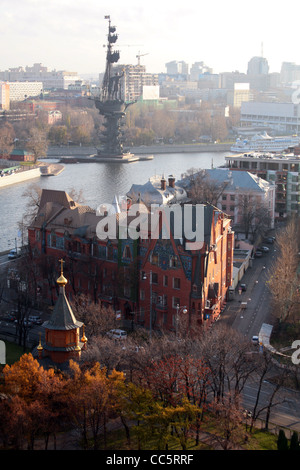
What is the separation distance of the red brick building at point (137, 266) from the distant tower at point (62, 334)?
18.6 feet

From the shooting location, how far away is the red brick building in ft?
63.6

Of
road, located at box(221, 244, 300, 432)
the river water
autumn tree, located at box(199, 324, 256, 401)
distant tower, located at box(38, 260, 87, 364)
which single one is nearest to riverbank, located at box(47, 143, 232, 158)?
the river water

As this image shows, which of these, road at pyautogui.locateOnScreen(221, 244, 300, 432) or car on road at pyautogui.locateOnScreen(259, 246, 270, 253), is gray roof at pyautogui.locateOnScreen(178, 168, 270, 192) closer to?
road at pyautogui.locateOnScreen(221, 244, 300, 432)

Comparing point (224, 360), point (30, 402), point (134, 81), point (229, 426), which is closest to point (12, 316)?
point (224, 360)

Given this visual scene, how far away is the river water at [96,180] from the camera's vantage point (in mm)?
38013

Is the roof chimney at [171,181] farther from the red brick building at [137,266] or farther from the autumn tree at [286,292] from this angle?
the autumn tree at [286,292]

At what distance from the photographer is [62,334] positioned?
43.7 ft

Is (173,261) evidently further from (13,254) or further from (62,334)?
(13,254)

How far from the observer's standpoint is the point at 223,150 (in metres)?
75.1

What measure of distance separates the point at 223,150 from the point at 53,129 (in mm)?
18121

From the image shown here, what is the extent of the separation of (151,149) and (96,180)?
21916mm

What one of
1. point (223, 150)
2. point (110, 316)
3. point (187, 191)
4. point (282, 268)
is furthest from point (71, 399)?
point (223, 150)

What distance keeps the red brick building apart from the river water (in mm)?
7457
